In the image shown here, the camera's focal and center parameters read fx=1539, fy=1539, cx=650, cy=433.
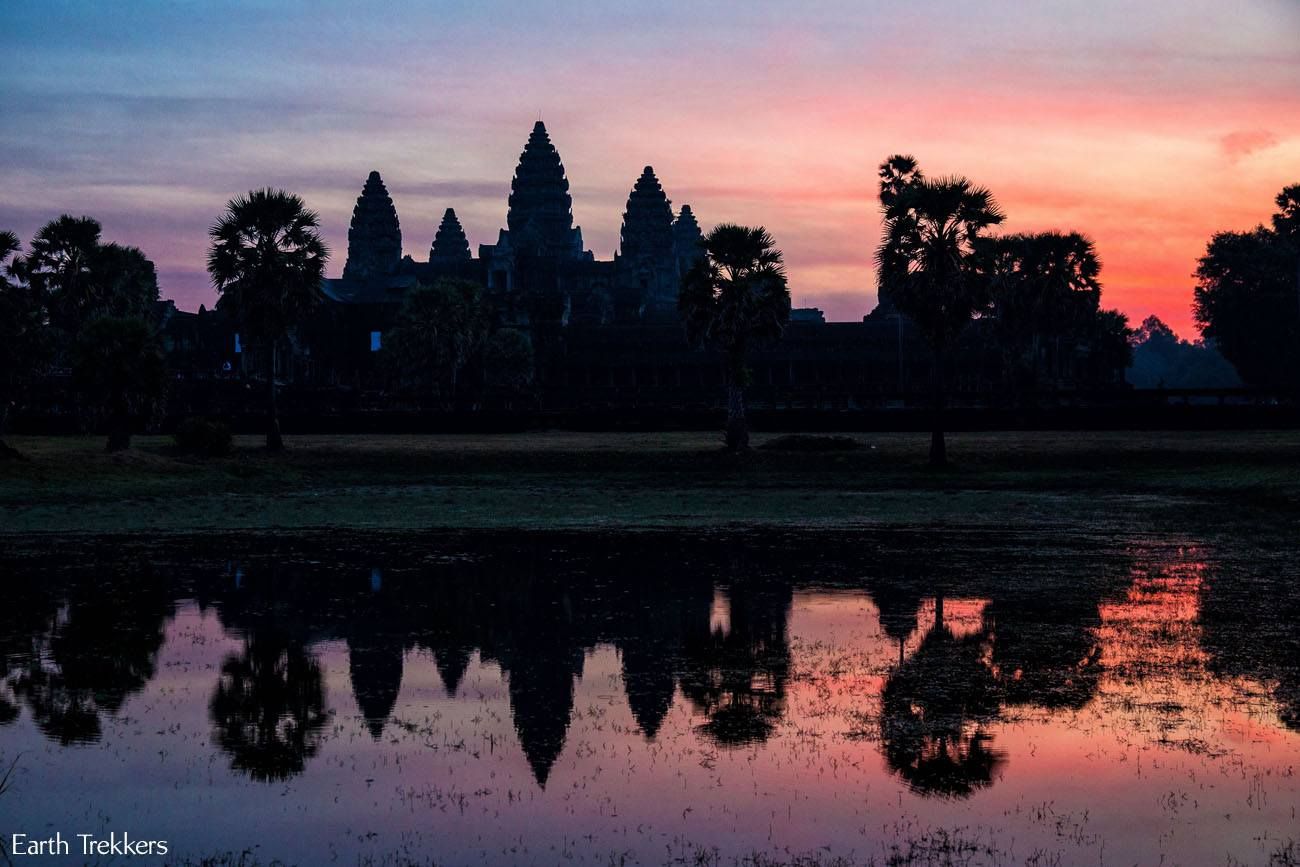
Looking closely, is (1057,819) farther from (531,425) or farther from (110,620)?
(531,425)

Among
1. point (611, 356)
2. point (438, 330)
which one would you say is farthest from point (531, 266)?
point (438, 330)

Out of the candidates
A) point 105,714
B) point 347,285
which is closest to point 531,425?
point 105,714

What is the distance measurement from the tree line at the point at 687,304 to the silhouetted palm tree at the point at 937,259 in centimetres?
5

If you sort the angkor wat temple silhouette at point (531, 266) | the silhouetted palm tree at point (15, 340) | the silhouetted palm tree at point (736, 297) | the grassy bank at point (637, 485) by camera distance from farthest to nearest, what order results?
the angkor wat temple silhouette at point (531, 266) < the silhouetted palm tree at point (736, 297) < the silhouetted palm tree at point (15, 340) < the grassy bank at point (637, 485)

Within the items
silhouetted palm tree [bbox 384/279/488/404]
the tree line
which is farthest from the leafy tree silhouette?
silhouetted palm tree [bbox 384/279/488/404]

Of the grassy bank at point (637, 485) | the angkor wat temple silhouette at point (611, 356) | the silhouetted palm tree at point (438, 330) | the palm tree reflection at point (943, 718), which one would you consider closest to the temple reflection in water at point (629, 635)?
the palm tree reflection at point (943, 718)

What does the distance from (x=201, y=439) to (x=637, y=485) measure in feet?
54.3

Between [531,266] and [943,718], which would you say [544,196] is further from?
[943,718]

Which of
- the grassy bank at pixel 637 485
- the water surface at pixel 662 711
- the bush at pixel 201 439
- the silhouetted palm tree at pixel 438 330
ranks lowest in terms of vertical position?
the water surface at pixel 662 711

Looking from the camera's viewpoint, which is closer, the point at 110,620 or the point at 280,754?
the point at 280,754

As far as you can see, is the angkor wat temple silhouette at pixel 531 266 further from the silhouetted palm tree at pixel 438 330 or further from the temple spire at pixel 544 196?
the silhouetted palm tree at pixel 438 330

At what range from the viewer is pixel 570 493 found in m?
40.4

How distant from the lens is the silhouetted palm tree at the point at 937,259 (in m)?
52.8

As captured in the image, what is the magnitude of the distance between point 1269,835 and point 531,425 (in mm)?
68532
